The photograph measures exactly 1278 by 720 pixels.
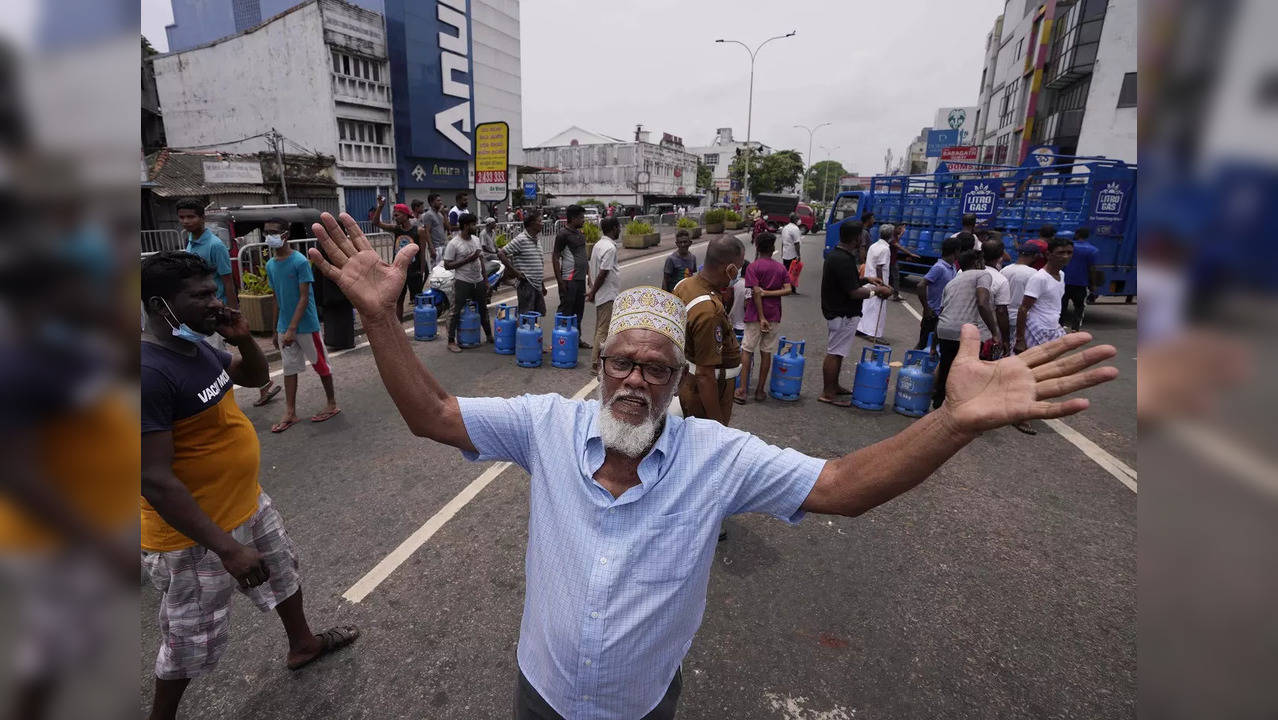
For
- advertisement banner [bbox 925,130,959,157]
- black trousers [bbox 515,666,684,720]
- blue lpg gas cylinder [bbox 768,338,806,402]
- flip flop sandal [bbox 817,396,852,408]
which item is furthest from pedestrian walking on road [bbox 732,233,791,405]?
advertisement banner [bbox 925,130,959,157]

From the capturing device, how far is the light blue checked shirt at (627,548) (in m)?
1.75

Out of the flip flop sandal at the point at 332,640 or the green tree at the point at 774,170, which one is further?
the green tree at the point at 774,170

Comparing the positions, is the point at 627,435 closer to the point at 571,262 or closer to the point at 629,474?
the point at 629,474

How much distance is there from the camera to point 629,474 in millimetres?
1969

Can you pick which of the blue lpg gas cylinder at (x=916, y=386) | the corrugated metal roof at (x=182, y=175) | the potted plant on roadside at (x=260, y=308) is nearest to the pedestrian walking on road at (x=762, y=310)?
the blue lpg gas cylinder at (x=916, y=386)

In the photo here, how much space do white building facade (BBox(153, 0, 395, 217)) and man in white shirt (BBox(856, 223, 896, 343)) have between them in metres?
24.8

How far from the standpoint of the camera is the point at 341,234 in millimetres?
2053

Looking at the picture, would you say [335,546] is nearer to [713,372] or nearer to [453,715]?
[453,715]

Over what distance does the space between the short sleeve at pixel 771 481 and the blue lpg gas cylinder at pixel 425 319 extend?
7.40 m

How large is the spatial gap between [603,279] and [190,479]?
550 centimetres

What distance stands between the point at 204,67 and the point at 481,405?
3472cm

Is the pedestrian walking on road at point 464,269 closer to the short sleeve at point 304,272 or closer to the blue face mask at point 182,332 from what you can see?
the short sleeve at point 304,272

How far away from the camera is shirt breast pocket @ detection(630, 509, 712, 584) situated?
176 cm
